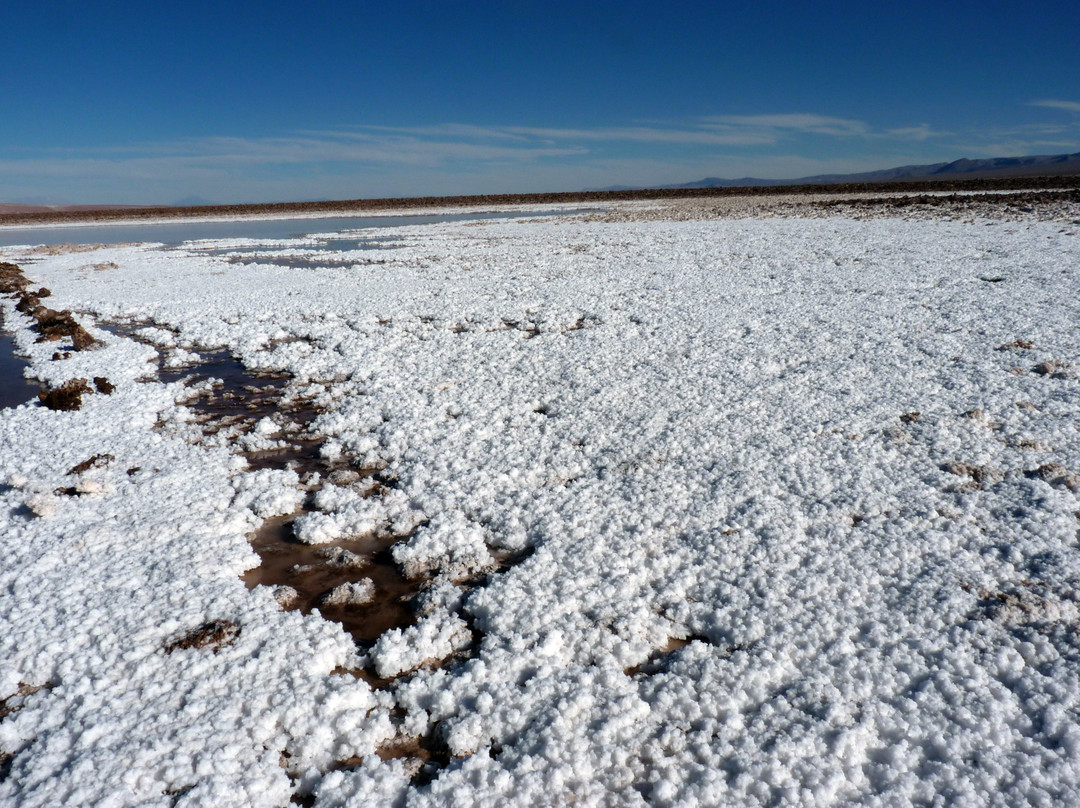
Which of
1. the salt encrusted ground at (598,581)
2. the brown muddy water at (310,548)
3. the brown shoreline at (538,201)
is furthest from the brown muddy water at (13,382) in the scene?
the brown shoreline at (538,201)

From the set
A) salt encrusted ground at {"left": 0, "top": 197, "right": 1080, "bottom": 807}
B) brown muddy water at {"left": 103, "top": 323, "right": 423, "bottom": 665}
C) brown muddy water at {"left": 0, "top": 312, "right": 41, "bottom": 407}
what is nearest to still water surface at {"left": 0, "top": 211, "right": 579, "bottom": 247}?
brown muddy water at {"left": 0, "top": 312, "right": 41, "bottom": 407}

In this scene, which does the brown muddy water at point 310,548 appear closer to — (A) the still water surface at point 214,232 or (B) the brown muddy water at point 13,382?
(B) the brown muddy water at point 13,382

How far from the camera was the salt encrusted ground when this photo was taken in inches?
→ 104

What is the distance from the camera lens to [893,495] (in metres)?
4.49

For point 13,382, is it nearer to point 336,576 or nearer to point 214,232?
point 336,576

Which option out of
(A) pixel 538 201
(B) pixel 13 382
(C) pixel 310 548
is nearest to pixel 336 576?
(C) pixel 310 548

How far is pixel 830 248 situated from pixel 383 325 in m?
12.3

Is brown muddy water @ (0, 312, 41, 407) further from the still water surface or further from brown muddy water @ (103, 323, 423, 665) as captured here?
the still water surface

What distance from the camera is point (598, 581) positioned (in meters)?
3.76

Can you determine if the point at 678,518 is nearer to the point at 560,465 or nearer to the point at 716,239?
the point at 560,465

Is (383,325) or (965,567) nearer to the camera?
(965,567)

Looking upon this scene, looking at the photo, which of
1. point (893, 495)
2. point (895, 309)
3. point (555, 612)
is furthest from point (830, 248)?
point (555, 612)

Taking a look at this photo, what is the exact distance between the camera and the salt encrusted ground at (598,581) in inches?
104

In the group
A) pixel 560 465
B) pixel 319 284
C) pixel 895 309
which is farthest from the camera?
pixel 319 284
